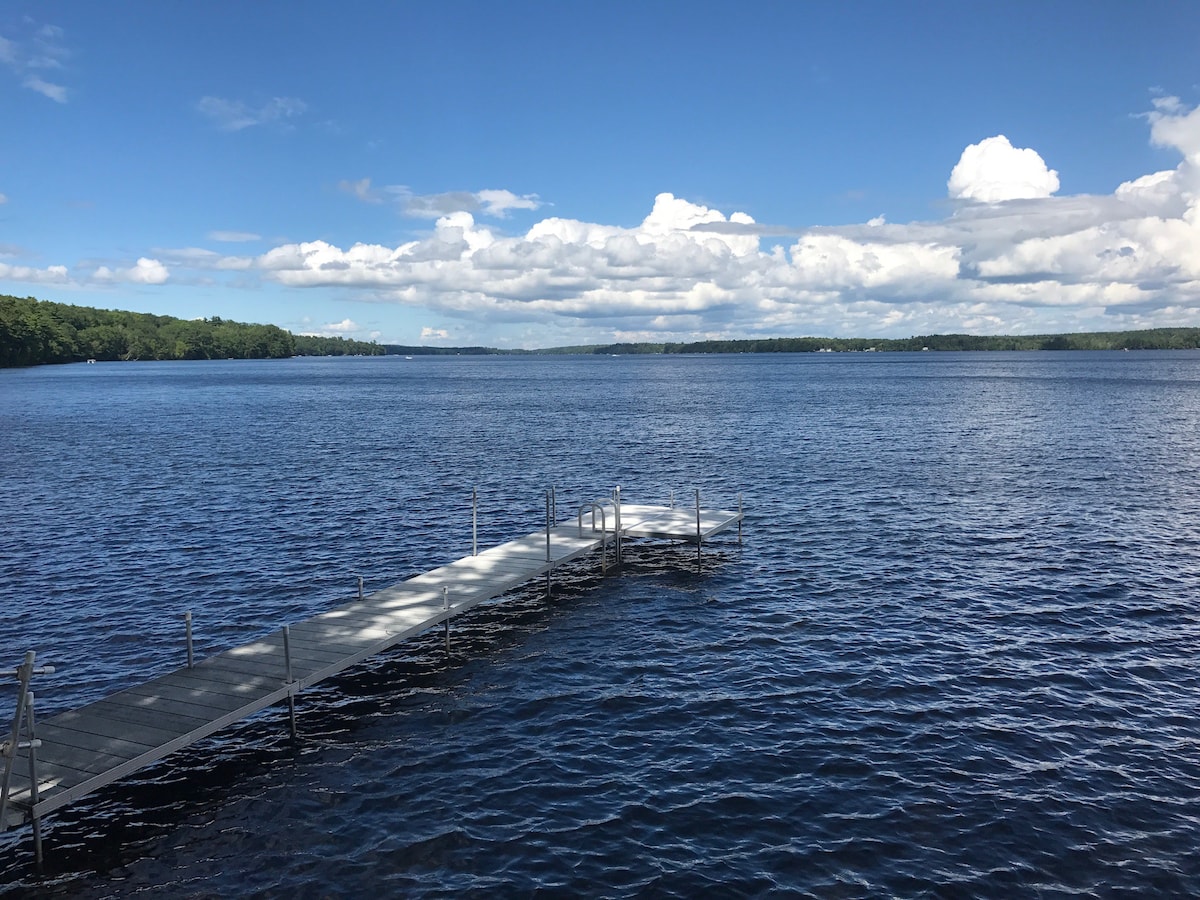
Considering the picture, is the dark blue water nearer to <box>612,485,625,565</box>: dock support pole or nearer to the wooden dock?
<box>612,485,625,565</box>: dock support pole

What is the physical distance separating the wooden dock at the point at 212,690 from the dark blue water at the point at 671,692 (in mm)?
1253

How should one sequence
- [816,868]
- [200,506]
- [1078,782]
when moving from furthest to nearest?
1. [200,506]
2. [1078,782]
3. [816,868]

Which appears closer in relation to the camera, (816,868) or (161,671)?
(816,868)

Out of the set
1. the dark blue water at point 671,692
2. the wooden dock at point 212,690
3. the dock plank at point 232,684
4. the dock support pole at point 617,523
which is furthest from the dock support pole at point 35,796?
the dock support pole at point 617,523

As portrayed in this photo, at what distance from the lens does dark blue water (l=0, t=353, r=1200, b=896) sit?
15.0 metres

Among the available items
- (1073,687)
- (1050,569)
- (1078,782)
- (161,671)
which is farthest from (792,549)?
(161,671)

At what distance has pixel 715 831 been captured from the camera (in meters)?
15.8

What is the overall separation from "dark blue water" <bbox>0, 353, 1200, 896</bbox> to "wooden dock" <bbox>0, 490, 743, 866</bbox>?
1.25 meters

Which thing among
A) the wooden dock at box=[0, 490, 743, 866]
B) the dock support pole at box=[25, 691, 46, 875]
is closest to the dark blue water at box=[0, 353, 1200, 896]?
the dock support pole at box=[25, 691, 46, 875]

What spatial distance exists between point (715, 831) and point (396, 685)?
1018cm

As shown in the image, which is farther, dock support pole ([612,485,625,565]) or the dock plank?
dock support pole ([612,485,625,565])

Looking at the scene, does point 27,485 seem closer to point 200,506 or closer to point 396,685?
point 200,506

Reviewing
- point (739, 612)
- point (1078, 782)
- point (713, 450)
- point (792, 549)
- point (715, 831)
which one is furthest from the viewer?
point (713, 450)

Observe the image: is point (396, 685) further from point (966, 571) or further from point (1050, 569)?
point (1050, 569)
